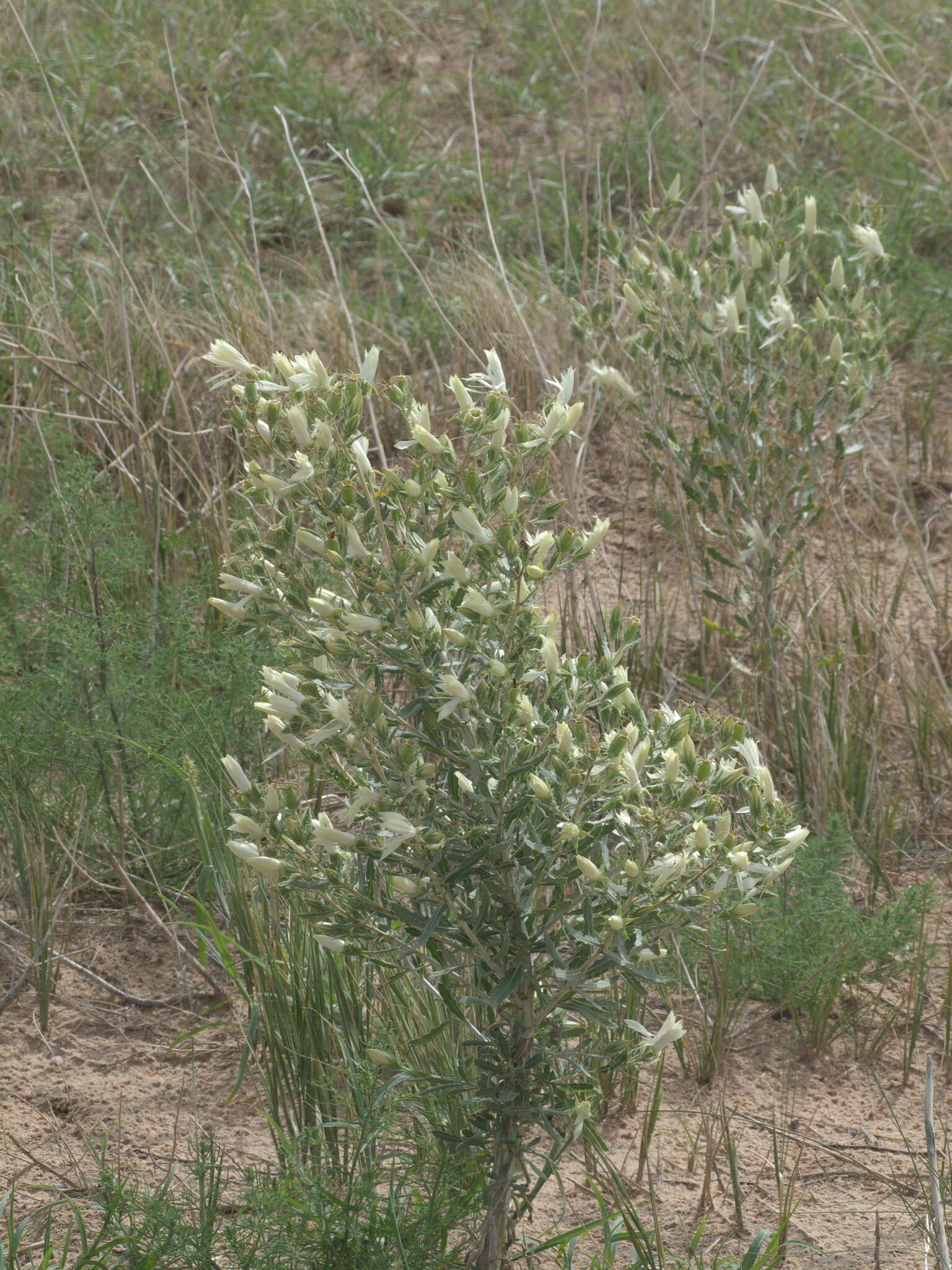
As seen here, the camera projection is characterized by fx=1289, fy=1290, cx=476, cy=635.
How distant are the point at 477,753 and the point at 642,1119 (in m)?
0.99

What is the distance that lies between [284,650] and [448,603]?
27 centimetres

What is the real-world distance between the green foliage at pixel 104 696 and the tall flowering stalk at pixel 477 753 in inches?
37.3

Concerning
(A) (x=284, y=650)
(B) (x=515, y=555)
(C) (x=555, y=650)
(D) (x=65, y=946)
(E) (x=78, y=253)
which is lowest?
(D) (x=65, y=946)

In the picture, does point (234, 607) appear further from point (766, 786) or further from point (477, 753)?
point (766, 786)

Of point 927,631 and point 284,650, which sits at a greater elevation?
point 284,650

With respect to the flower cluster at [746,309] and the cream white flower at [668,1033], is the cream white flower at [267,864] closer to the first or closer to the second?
the cream white flower at [668,1033]

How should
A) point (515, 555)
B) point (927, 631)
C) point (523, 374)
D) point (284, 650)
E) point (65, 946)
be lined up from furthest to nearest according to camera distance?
1. point (523, 374)
2. point (927, 631)
3. point (65, 946)
4. point (284, 650)
5. point (515, 555)

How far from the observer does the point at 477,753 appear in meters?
1.67

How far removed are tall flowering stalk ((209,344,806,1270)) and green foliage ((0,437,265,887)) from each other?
948 mm

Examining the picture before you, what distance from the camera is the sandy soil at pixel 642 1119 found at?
207 centimetres

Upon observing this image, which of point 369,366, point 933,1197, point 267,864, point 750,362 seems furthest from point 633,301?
point 933,1197

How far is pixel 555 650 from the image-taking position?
166 cm

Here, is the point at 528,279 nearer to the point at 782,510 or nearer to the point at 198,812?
the point at 782,510

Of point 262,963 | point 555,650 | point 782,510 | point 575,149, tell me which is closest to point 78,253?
point 575,149
